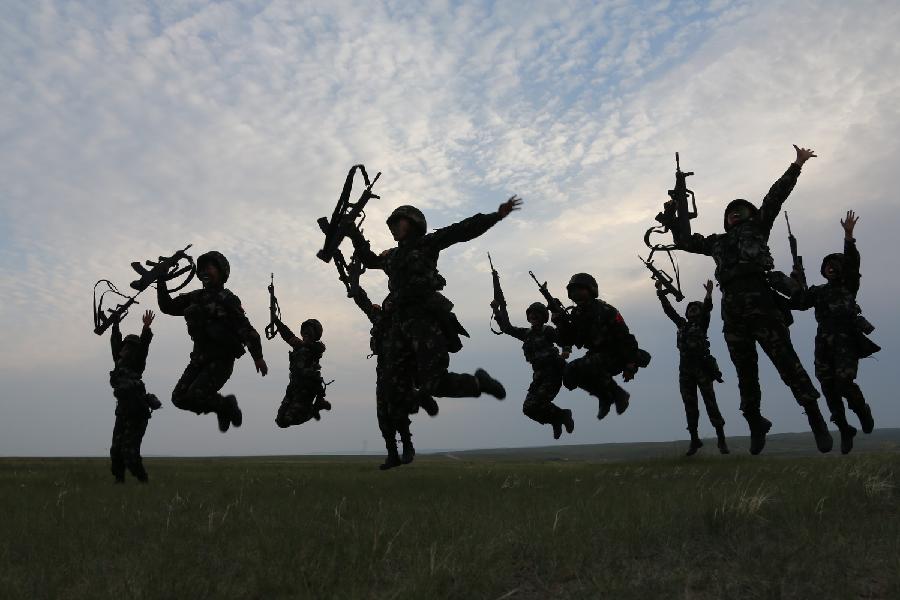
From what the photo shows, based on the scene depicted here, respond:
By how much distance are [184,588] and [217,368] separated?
5611 mm

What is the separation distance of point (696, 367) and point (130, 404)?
402 inches

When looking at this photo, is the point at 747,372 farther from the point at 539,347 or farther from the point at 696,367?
the point at 696,367

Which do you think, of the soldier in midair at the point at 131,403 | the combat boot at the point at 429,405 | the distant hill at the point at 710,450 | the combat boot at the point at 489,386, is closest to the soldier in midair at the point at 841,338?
the distant hill at the point at 710,450

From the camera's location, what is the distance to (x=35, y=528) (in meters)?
4.02

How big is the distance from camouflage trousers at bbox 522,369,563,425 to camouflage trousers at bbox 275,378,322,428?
396 centimetres

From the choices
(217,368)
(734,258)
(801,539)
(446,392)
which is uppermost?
(734,258)

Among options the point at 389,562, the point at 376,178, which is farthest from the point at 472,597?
the point at 376,178

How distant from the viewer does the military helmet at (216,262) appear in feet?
26.9

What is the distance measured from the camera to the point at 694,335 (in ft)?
43.0

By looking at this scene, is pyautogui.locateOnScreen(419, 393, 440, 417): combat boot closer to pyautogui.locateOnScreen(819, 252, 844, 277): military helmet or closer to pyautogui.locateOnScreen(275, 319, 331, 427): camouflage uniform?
pyautogui.locateOnScreen(275, 319, 331, 427): camouflage uniform

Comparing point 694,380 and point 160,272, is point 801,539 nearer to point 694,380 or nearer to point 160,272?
point 160,272

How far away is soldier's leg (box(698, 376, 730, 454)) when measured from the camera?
1295 centimetres

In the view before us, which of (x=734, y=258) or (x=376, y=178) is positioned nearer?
(x=734, y=258)

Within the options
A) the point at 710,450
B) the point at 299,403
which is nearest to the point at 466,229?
the point at 299,403
